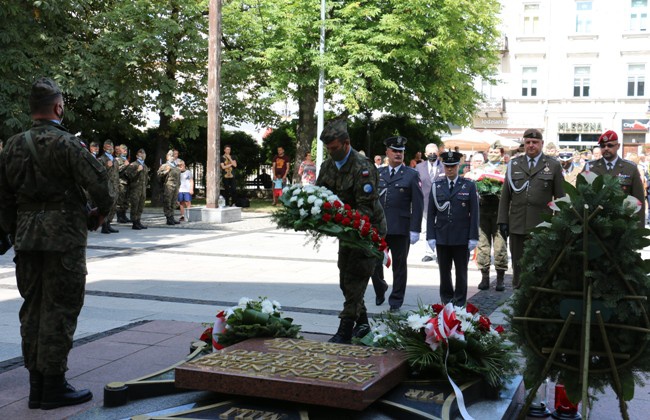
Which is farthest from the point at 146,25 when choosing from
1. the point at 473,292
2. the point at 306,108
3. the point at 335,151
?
the point at 335,151

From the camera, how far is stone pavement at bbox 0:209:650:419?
18.4 feet

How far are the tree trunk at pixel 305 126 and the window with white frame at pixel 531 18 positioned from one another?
67.6 ft

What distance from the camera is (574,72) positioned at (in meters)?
42.3

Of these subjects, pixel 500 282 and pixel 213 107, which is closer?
pixel 500 282

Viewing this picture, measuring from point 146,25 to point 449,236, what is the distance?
734 inches

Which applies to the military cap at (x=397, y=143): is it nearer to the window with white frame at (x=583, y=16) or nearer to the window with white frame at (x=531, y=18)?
the window with white frame at (x=583, y=16)

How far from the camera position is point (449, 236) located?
812 cm

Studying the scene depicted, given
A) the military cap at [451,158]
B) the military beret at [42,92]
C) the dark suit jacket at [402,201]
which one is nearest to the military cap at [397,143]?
the dark suit jacket at [402,201]

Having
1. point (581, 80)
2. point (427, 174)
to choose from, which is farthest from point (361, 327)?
point (581, 80)

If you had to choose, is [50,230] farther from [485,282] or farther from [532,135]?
[485,282]

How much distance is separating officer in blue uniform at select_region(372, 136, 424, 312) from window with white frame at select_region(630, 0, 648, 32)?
37.7 meters

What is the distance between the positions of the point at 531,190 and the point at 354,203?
2642 millimetres

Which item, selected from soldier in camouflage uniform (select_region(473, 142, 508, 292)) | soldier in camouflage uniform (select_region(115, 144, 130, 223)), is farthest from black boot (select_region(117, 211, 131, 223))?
soldier in camouflage uniform (select_region(473, 142, 508, 292))

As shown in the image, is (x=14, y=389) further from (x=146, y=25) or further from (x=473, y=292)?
(x=146, y=25)
